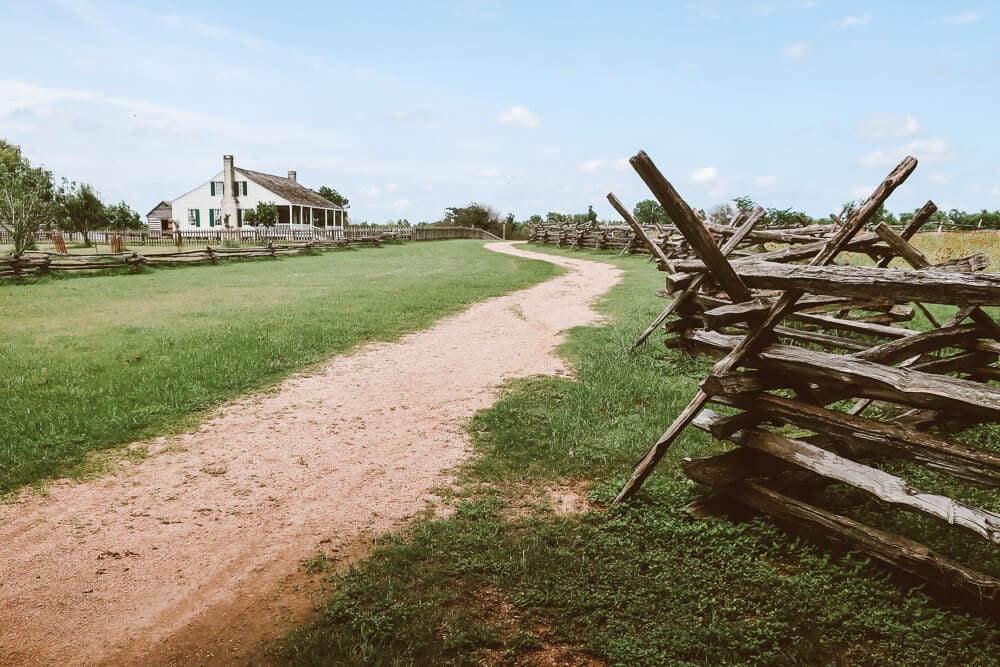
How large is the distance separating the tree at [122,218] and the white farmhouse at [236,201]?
3.29 m

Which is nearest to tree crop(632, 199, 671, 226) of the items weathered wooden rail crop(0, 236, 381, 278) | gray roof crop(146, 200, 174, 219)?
weathered wooden rail crop(0, 236, 381, 278)

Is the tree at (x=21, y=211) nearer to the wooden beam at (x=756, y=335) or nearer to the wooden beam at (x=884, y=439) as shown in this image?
the wooden beam at (x=756, y=335)

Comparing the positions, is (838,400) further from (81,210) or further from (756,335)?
(81,210)

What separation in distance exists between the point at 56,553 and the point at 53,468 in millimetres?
1366

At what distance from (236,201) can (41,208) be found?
80.2 feet

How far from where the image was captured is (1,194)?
67.5ft

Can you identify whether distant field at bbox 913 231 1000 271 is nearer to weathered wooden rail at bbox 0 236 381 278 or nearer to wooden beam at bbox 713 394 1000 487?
wooden beam at bbox 713 394 1000 487

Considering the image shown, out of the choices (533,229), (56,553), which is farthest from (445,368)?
(533,229)

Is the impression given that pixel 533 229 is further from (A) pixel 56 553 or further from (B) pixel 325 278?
(A) pixel 56 553

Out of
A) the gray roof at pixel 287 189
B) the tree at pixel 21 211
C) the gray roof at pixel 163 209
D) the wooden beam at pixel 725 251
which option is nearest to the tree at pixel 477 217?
the gray roof at pixel 287 189

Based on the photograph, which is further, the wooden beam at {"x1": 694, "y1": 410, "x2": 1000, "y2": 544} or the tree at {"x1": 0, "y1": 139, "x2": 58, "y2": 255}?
the tree at {"x1": 0, "y1": 139, "x2": 58, "y2": 255}

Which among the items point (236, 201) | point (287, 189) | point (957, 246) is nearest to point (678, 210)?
point (957, 246)

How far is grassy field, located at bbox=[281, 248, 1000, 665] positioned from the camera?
8.61 feet

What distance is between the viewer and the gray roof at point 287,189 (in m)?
44.3
